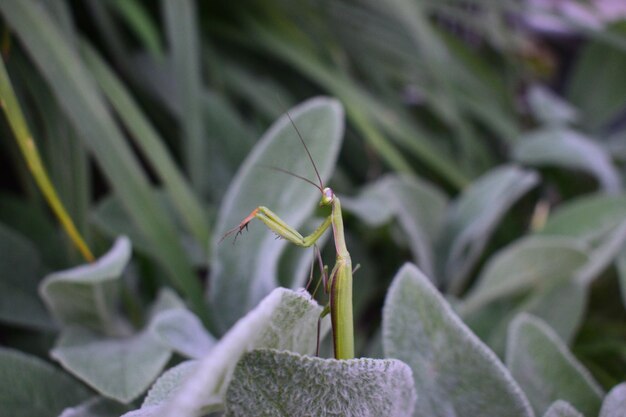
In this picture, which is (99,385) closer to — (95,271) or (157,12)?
(95,271)

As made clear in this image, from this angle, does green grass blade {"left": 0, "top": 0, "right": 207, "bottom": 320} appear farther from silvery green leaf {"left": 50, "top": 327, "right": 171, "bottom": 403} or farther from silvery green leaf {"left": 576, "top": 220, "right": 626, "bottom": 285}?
silvery green leaf {"left": 576, "top": 220, "right": 626, "bottom": 285}

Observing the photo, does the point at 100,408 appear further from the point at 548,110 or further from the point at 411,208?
the point at 548,110

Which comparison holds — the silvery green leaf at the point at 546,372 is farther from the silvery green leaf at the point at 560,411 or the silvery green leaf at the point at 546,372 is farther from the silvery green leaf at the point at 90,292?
the silvery green leaf at the point at 90,292

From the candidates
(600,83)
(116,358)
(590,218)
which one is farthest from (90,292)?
(600,83)

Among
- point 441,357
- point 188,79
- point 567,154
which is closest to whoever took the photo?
point 441,357

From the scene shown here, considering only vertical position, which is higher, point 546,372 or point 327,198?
point 327,198

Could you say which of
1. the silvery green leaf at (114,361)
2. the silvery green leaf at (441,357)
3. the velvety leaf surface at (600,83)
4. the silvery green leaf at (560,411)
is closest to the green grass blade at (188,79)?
the silvery green leaf at (114,361)
